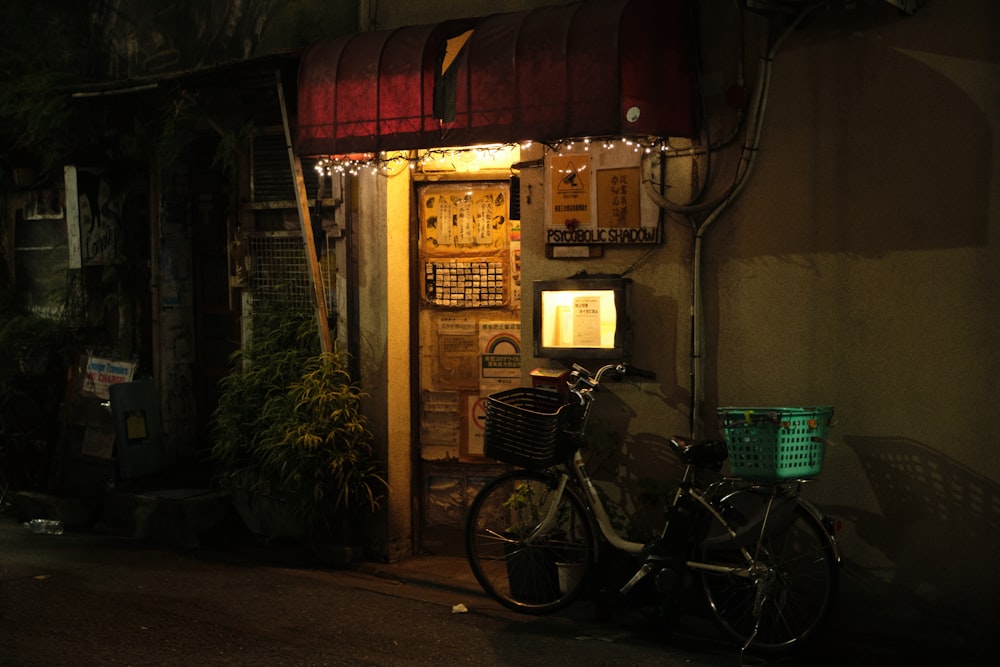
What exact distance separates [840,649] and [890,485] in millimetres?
1129

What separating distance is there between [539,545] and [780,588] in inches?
71.4

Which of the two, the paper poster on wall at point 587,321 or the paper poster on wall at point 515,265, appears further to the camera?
the paper poster on wall at point 515,265

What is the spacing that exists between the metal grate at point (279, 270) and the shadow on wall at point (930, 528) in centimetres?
554

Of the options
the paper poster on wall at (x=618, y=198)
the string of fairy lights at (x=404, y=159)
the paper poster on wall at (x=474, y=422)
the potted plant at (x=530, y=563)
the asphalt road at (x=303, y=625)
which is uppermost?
the string of fairy lights at (x=404, y=159)

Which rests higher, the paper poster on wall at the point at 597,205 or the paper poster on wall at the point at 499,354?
the paper poster on wall at the point at 597,205

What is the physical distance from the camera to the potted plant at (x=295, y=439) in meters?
9.75

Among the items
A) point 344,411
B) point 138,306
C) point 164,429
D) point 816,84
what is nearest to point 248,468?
point 344,411

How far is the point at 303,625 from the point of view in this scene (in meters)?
8.07

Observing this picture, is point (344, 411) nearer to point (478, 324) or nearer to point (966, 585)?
point (478, 324)

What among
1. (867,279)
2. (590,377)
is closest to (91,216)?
(590,377)

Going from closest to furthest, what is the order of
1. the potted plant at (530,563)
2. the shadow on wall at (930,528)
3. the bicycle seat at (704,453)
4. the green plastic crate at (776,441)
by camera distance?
1. the green plastic crate at (776,441)
2. the shadow on wall at (930,528)
3. the bicycle seat at (704,453)
4. the potted plant at (530,563)


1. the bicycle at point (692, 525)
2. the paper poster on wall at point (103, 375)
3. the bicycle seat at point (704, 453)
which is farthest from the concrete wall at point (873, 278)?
the paper poster on wall at point (103, 375)

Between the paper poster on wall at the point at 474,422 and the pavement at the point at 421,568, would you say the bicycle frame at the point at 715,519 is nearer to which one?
the pavement at the point at 421,568

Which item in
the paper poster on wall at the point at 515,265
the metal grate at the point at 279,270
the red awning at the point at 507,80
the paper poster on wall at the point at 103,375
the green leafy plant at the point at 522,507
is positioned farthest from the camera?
the paper poster on wall at the point at 103,375
